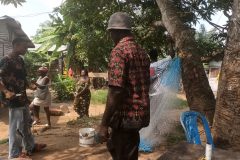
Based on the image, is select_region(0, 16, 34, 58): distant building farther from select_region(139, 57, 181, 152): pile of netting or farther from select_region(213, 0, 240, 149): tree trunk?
select_region(213, 0, 240, 149): tree trunk

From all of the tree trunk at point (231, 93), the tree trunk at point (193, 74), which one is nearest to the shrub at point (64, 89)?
the tree trunk at point (193, 74)

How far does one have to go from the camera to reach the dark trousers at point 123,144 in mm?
2932

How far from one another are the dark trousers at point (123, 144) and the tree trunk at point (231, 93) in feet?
5.72

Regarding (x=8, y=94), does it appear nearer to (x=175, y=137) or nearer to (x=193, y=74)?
(x=193, y=74)

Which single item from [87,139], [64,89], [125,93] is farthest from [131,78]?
[64,89]

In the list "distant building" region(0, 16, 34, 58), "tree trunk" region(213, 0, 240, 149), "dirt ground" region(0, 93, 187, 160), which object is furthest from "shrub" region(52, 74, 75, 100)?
"tree trunk" region(213, 0, 240, 149)

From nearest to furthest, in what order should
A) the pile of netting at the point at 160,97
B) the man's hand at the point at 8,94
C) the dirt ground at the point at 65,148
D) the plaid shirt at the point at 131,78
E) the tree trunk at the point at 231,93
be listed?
the plaid shirt at the point at 131,78, the tree trunk at the point at 231,93, the man's hand at the point at 8,94, the dirt ground at the point at 65,148, the pile of netting at the point at 160,97

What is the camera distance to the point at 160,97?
568 cm

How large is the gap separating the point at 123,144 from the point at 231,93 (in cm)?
191

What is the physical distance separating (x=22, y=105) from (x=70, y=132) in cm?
264

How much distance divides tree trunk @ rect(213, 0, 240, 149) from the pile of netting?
139 cm

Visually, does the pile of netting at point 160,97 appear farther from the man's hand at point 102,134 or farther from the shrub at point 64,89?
the shrub at point 64,89

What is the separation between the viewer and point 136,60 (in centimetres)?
283

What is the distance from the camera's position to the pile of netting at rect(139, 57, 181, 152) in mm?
5559
